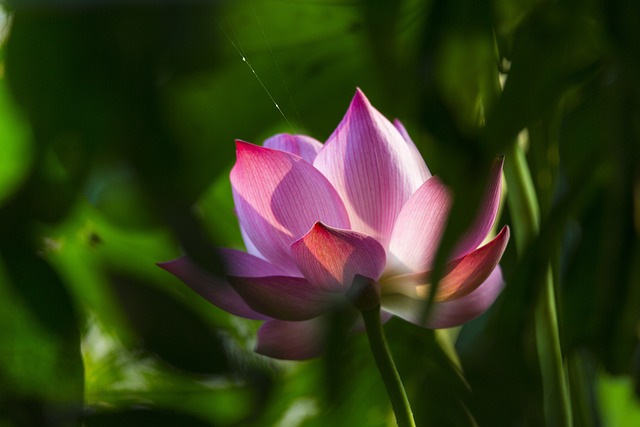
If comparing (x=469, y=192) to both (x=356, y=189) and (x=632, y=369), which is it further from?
(x=632, y=369)

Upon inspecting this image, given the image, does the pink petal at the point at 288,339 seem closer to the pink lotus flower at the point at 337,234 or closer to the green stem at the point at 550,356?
the pink lotus flower at the point at 337,234

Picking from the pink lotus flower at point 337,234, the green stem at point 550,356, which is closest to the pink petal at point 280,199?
the pink lotus flower at point 337,234

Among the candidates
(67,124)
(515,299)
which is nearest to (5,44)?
(67,124)

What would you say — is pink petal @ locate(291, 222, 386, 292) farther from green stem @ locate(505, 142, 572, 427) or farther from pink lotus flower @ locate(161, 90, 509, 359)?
green stem @ locate(505, 142, 572, 427)

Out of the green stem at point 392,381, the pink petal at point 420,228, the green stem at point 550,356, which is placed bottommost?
the green stem at point 550,356

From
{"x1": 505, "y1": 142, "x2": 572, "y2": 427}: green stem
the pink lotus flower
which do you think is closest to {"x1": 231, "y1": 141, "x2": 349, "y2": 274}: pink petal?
the pink lotus flower

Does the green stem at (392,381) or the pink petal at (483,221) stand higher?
the pink petal at (483,221)
